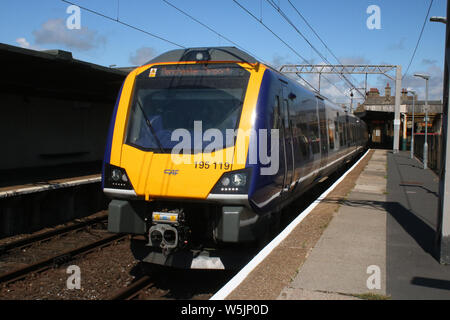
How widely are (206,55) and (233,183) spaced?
2.08m

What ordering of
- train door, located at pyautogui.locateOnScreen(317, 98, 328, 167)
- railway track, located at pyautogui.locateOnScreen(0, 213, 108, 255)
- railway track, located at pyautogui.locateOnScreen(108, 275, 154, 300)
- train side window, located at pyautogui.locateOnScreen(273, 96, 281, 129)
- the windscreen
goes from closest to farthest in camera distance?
railway track, located at pyautogui.locateOnScreen(108, 275, 154, 300) < the windscreen < train side window, located at pyautogui.locateOnScreen(273, 96, 281, 129) < railway track, located at pyautogui.locateOnScreen(0, 213, 108, 255) < train door, located at pyautogui.locateOnScreen(317, 98, 328, 167)

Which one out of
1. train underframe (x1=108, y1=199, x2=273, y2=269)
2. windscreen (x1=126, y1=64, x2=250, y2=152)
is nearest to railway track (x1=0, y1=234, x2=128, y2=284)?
train underframe (x1=108, y1=199, x2=273, y2=269)

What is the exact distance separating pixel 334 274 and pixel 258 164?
5.16 feet

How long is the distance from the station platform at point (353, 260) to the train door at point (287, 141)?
79cm

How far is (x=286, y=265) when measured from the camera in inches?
199

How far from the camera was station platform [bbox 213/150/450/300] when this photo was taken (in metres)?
4.33

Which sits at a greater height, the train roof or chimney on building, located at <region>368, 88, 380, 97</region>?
chimney on building, located at <region>368, 88, 380, 97</region>

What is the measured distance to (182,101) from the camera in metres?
6.00

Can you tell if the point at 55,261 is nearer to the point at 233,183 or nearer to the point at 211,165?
the point at 211,165

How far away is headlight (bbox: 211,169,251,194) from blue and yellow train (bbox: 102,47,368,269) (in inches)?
0.5

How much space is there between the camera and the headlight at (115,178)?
18.6 feet

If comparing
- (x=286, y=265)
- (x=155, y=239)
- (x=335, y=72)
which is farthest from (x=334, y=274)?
(x=335, y=72)

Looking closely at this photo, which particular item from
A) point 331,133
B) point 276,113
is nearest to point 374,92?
point 331,133

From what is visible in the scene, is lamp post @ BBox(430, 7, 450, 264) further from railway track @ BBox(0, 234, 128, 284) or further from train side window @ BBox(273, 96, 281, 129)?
railway track @ BBox(0, 234, 128, 284)
